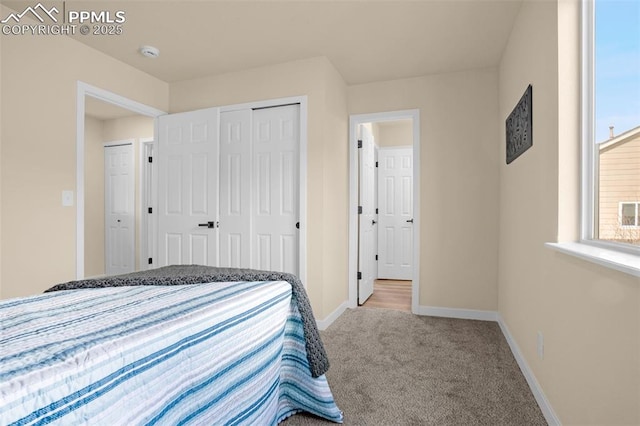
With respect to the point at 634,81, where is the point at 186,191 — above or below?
below

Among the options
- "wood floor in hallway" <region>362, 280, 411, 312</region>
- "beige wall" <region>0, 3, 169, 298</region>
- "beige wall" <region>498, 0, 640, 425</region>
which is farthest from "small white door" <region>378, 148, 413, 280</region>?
"beige wall" <region>0, 3, 169, 298</region>

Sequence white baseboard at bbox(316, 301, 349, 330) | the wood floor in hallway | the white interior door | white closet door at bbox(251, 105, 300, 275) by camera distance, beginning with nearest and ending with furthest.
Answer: white baseboard at bbox(316, 301, 349, 330) < white closet door at bbox(251, 105, 300, 275) < the white interior door < the wood floor in hallway

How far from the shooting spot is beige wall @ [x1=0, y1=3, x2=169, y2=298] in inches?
94.1

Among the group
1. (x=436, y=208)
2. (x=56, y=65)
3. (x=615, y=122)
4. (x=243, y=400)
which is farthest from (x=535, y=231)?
(x=56, y=65)

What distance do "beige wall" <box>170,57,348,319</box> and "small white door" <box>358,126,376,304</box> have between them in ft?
0.93

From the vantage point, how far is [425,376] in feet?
7.17

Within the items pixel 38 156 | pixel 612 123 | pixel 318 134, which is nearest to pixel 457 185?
pixel 318 134

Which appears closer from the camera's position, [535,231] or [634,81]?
[634,81]

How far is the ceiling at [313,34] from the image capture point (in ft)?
7.89

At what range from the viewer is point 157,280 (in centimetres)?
145

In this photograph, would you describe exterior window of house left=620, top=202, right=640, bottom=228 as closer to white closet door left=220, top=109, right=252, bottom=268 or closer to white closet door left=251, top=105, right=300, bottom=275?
white closet door left=251, top=105, right=300, bottom=275

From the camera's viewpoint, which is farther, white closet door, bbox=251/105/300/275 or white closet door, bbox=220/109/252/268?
white closet door, bbox=220/109/252/268

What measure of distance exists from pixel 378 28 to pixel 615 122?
191cm

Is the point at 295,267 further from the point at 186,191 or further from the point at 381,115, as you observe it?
the point at 381,115
